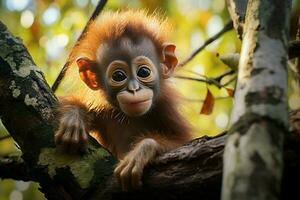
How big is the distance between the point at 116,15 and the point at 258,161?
3.03 meters

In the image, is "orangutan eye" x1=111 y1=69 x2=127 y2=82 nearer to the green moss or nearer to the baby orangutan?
the baby orangutan

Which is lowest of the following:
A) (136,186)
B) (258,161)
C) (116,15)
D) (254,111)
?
(136,186)

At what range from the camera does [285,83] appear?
176cm

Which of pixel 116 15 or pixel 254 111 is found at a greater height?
pixel 116 15

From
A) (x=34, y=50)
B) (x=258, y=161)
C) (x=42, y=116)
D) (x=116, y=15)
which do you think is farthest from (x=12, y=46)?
(x=34, y=50)

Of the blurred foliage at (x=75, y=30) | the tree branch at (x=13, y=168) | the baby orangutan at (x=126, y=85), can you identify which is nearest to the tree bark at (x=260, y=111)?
the baby orangutan at (x=126, y=85)

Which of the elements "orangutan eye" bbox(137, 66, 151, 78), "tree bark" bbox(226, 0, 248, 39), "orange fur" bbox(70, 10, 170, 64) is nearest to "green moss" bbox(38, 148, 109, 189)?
"tree bark" bbox(226, 0, 248, 39)

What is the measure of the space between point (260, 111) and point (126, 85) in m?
2.23

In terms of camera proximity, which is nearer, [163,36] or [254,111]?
[254,111]

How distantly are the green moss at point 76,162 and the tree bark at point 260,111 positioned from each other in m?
1.17

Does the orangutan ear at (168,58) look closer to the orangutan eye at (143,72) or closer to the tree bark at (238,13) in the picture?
the orangutan eye at (143,72)

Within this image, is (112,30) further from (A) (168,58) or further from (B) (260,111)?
(B) (260,111)

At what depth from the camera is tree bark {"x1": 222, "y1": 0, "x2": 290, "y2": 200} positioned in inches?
62.0

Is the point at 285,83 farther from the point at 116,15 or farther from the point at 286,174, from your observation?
the point at 116,15
